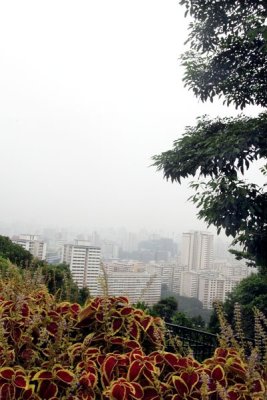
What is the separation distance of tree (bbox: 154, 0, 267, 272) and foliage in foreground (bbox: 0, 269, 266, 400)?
136 inches

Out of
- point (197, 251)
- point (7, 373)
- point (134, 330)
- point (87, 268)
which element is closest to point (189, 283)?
point (197, 251)

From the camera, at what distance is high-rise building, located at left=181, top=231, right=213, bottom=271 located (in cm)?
902

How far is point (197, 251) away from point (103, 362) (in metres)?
8.11

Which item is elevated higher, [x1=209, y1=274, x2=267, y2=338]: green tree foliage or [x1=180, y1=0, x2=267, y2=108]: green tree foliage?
[x1=180, y1=0, x2=267, y2=108]: green tree foliage

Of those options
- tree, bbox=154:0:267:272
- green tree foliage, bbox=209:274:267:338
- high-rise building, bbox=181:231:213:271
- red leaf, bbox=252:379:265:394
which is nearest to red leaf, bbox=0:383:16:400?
red leaf, bbox=252:379:265:394

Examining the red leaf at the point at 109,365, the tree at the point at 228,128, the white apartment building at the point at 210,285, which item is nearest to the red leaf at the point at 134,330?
the red leaf at the point at 109,365

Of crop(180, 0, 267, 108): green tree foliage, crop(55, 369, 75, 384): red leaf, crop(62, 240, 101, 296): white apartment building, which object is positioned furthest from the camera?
crop(180, 0, 267, 108): green tree foliage

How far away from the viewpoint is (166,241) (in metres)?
10.3

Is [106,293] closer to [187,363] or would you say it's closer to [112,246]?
[187,363]

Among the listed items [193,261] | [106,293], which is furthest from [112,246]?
[106,293]

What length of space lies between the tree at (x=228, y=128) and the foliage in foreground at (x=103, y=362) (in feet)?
11.3

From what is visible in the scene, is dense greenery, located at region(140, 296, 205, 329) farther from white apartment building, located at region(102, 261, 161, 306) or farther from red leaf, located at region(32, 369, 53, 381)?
red leaf, located at region(32, 369, 53, 381)

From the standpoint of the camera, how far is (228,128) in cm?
580

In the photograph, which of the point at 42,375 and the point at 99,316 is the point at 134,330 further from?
the point at 42,375
